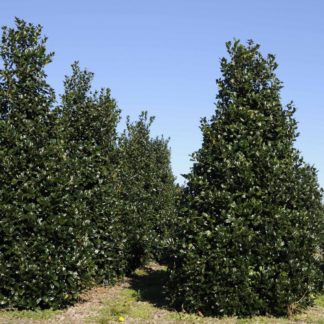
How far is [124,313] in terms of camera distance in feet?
35.8

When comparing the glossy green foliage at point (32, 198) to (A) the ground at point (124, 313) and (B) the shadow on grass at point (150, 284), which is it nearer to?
(A) the ground at point (124, 313)

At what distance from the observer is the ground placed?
10.1 m

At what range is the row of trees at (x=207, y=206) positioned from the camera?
1028 centimetres

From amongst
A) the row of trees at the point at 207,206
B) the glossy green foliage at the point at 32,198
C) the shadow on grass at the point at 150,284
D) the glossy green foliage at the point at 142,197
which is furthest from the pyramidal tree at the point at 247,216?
the glossy green foliage at the point at 142,197

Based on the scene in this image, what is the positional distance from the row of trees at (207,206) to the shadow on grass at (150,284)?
3.96 feet

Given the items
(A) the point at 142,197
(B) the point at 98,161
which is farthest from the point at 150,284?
(B) the point at 98,161

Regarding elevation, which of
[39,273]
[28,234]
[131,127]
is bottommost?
[39,273]

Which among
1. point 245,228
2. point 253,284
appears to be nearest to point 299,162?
point 245,228

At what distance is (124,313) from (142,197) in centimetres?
690

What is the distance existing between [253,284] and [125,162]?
8.48 m

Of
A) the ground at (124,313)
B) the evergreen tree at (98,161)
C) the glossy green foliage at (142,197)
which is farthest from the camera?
the glossy green foliage at (142,197)

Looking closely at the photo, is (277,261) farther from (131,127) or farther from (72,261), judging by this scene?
(131,127)

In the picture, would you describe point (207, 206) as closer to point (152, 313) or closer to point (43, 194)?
point (152, 313)

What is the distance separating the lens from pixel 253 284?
1026cm
